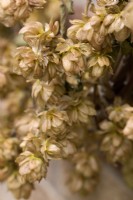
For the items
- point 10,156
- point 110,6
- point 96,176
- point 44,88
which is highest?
point 110,6

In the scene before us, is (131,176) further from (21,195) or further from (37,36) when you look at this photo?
(37,36)

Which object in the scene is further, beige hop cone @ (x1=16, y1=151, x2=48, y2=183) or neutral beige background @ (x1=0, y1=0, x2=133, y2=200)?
neutral beige background @ (x1=0, y1=0, x2=133, y2=200)

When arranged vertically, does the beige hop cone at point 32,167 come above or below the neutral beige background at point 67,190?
above

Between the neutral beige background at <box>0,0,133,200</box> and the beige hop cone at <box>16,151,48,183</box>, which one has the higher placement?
the beige hop cone at <box>16,151,48,183</box>

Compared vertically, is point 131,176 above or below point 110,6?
below

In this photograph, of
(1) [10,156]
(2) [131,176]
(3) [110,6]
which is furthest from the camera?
(2) [131,176]

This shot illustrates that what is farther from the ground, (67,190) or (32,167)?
(32,167)

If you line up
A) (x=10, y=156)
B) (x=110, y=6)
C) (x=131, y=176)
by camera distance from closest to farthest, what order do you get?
(x=110, y=6) < (x=10, y=156) < (x=131, y=176)

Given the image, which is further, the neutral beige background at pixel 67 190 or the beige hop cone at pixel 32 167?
the neutral beige background at pixel 67 190

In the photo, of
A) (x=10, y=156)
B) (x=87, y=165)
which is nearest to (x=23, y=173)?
(x=10, y=156)

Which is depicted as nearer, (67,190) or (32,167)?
(32,167)

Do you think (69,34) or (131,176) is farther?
(131,176)
